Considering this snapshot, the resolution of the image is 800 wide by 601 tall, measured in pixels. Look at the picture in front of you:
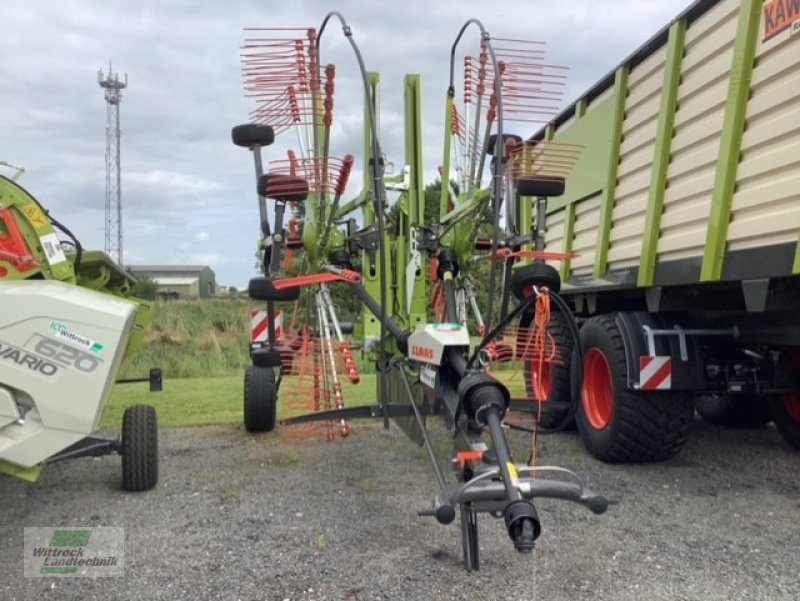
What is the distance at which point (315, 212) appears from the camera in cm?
521

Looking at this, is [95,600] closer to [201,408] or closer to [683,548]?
[683,548]

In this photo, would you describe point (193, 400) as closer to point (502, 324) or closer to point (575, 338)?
point (502, 324)

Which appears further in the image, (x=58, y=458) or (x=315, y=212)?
(x=315, y=212)

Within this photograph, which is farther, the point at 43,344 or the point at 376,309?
the point at 376,309

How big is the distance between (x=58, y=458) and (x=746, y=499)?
4.00 m

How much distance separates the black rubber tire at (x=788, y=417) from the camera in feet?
19.7

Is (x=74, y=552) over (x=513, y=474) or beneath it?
beneath

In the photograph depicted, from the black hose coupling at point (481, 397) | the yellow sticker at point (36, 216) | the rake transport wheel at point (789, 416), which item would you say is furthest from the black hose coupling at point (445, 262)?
the rake transport wheel at point (789, 416)

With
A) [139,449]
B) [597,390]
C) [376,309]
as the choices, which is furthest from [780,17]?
[139,449]

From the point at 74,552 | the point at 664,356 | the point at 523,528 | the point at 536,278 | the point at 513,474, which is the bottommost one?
the point at 74,552

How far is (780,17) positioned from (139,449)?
4244mm

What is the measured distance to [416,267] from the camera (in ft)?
17.2

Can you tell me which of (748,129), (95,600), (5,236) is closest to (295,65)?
(5,236)

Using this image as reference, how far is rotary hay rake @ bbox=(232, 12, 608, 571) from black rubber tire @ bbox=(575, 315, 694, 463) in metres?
0.47
